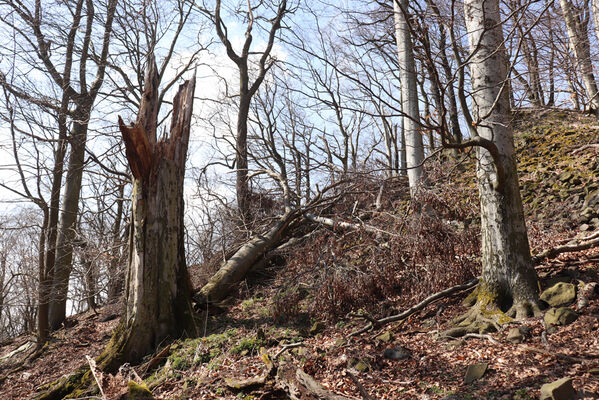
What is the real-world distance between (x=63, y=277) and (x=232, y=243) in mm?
4384

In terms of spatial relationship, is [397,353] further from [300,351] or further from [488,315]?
[300,351]

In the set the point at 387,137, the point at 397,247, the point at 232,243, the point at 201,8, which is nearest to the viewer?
the point at 397,247

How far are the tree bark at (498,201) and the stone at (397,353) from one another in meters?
1.06

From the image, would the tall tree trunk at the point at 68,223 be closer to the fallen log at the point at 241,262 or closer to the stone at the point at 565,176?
the fallen log at the point at 241,262

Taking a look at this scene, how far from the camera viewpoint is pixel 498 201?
4.34 metres

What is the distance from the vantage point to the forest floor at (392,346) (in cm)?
336

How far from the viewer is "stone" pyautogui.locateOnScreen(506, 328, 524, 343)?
370cm

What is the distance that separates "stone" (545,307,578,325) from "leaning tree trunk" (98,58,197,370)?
16.1 feet

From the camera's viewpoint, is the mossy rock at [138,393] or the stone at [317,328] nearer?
the mossy rock at [138,393]

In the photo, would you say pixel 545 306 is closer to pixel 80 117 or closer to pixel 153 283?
pixel 153 283

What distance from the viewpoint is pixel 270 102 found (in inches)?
671

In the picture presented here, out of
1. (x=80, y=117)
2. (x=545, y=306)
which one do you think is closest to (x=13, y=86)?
(x=80, y=117)

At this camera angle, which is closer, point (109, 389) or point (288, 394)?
point (288, 394)

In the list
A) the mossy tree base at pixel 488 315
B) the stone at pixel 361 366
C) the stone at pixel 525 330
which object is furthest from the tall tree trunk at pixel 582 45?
the stone at pixel 361 366
